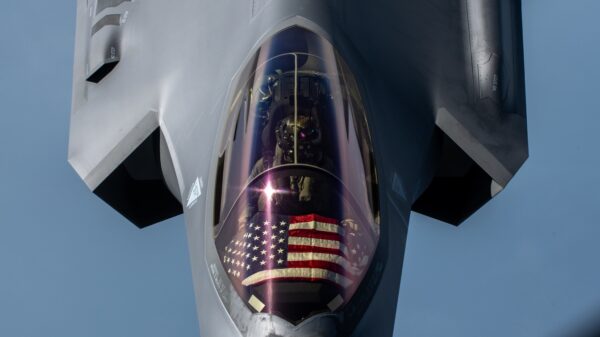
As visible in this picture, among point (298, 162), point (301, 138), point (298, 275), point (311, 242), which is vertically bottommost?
point (298, 275)

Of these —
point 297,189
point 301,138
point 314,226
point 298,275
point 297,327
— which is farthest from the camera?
point 301,138

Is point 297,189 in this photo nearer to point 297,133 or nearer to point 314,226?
point 314,226

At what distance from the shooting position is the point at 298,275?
7926mm

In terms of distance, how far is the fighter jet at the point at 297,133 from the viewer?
8.21m

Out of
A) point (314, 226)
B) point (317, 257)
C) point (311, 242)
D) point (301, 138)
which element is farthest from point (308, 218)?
point (301, 138)

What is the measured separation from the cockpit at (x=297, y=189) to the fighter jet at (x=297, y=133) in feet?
0.04

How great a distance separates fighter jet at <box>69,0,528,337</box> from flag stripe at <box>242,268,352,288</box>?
0.01 metres

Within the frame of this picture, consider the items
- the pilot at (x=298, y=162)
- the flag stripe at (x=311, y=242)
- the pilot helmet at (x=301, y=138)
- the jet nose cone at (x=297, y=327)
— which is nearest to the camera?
the jet nose cone at (x=297, y=327)

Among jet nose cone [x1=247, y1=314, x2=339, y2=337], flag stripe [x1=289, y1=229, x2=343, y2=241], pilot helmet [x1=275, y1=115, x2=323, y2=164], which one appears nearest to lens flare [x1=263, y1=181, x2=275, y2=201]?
pilot helmet [x1=275, y1=115, x2=323, y2=164]

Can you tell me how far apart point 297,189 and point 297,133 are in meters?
0.49

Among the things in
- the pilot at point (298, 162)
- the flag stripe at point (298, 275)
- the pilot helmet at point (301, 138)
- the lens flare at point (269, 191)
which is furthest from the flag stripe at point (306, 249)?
the pilot helmet at point (301, 138)

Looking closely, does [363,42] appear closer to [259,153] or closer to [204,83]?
[204,83]

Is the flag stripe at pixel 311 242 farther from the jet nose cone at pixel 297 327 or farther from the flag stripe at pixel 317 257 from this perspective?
the jet nose cone at pixel 297 327

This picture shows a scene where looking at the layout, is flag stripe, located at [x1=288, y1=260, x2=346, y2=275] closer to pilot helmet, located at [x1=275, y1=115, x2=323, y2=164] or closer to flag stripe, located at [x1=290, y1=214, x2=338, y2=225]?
flag stripe, located at [x1=290, y1=214, x2=338, y2=225]
